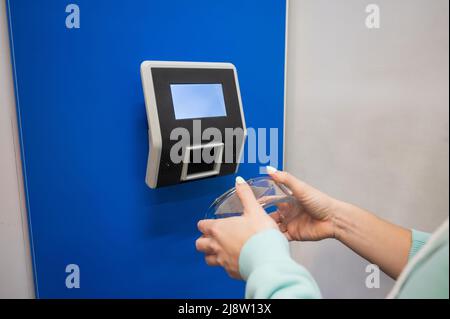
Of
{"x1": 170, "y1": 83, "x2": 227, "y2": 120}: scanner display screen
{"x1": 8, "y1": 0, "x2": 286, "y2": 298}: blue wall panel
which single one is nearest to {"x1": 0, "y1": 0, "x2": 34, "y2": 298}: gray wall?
{"x1": 8, "y1": 0, "x2": 286, "y2": 298}: blue wall panel

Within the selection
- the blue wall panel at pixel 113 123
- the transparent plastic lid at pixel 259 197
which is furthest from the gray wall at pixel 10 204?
the transparent plastic lid at pixel 259 197

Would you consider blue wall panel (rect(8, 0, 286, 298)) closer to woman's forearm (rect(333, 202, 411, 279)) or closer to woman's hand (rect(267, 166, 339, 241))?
woman's hand (rect(267, 166, 339, 241))

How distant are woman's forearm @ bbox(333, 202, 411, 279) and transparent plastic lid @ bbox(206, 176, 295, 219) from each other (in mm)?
139

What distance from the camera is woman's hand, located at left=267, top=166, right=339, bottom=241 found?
0.80 m

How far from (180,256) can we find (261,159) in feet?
1.27

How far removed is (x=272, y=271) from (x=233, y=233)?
14cm

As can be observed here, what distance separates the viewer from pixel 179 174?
802 millimetres

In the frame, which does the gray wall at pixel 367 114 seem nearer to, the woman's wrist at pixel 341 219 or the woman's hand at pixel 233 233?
the woman's wrist at pixel 341 219

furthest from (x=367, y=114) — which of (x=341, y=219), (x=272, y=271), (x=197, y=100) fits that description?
(x=272, y=271)

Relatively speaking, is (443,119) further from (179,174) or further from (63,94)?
(63,94)

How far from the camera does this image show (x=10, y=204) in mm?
835

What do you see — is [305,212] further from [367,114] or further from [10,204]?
[10,204]

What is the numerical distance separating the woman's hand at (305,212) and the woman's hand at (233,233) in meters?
0.16

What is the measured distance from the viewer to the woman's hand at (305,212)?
0.80 m
